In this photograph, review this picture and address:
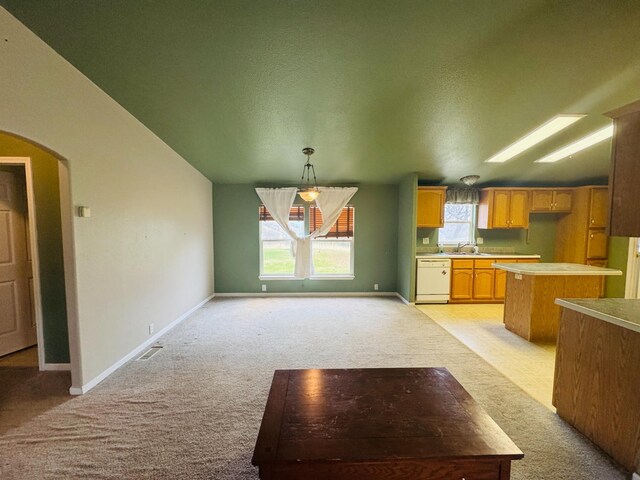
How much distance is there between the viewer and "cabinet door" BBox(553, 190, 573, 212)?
5.35m

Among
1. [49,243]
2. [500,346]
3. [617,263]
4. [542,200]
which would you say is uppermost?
[542,200]

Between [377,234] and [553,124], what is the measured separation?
325 centimetres

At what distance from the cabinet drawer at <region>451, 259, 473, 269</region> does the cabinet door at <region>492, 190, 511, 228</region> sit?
97cm

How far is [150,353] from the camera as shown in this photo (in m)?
3.09

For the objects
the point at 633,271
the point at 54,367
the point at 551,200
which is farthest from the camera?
the point at 551,200

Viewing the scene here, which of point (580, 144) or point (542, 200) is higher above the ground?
point (580, 144)

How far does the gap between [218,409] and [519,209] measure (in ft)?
20.0

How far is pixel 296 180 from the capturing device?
545 centimetres

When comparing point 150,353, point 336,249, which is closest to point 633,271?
point 336,249

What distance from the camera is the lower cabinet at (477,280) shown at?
516 cm

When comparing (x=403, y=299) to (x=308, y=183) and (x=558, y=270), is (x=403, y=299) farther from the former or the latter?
(x=308, y=183)

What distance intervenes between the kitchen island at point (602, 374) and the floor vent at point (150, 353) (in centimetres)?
387

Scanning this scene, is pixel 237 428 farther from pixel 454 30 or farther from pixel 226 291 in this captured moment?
pixel 226 291

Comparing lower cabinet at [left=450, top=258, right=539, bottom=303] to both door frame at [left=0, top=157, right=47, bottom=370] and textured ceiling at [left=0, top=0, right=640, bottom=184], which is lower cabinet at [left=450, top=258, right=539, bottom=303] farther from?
door frame at [left=0, top=157, right=47, bottom=370]
